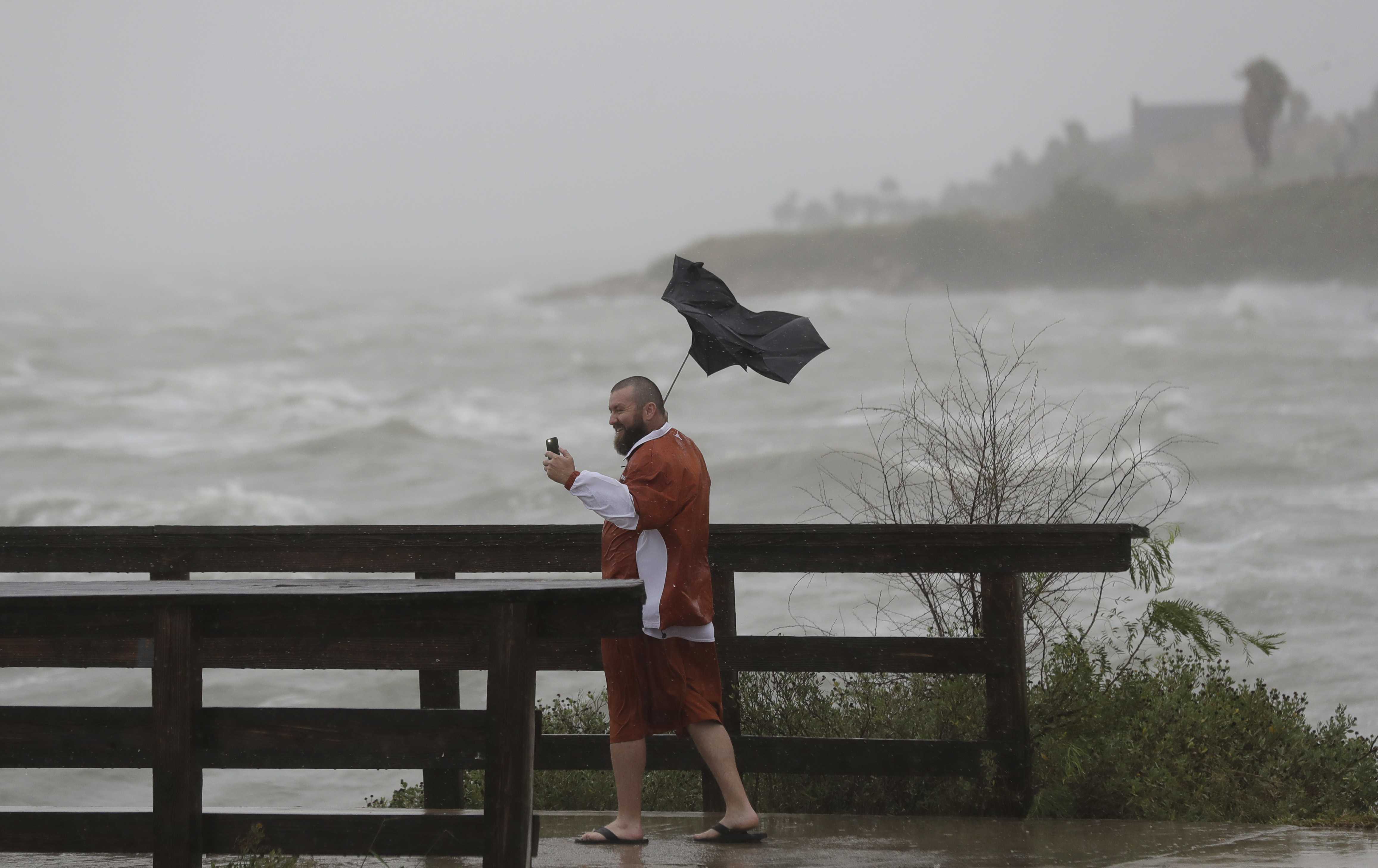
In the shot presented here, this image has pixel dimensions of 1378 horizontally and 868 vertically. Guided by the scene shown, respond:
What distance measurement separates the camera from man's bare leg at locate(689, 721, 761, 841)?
5.16m

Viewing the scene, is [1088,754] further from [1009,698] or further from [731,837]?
[731,837]

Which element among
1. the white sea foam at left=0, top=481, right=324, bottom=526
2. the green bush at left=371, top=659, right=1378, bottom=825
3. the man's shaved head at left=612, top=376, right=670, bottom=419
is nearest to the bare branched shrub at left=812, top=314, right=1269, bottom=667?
the green bush at left=371, top=659, right=1378, bottom=825

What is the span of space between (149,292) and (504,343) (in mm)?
34353

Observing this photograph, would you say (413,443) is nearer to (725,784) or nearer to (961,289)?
(725,784)

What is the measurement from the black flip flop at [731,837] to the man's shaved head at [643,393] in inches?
56.7

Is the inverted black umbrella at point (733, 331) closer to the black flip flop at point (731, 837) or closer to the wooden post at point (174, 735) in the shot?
the black flip flop at point (731, 837)

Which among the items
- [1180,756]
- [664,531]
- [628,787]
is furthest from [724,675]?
[1180,756]

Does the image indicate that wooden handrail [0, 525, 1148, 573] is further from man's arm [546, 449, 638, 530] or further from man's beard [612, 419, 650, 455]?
man's arm [546, 449, 638, 530]

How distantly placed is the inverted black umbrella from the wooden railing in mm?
613

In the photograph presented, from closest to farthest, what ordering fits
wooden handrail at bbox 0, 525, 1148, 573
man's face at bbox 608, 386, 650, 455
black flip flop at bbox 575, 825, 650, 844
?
man's face at bbox 608, 386, 650, 455 < black flip flop at bbox 575, 825, 650, 844 < wooden handrail at bbox 0, 525, 1148, 573

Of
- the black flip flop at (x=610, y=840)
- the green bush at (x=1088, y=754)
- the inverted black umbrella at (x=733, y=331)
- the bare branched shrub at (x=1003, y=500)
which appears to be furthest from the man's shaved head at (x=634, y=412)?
the bare branched shrub at (x=1003, y=500)

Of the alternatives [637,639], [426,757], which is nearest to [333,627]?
[426,757]

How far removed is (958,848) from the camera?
5109 mm

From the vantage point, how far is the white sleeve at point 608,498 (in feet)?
15.8
